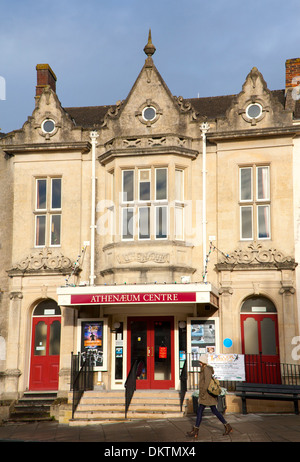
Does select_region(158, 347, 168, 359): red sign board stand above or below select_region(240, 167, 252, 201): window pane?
below

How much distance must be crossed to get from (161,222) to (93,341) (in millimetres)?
4348

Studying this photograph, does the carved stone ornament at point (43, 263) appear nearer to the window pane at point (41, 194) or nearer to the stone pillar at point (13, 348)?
the stone pillar at point (13, 348)

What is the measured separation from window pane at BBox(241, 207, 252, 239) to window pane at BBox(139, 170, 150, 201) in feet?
10.1

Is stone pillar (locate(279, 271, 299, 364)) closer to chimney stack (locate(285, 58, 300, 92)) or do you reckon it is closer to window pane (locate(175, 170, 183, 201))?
window pane (locate(175, 170, 183, 201))

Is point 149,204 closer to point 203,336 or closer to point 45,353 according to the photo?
point 203,336

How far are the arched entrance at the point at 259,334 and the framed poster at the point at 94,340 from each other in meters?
4.36

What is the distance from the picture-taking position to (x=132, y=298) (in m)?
17.7

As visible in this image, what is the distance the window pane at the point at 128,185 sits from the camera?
19.8m

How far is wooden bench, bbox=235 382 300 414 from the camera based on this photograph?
16.0 m

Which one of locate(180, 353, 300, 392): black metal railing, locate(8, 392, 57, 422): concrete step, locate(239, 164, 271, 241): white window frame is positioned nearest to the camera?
locate(180, 353, 300, 392): black metal railing

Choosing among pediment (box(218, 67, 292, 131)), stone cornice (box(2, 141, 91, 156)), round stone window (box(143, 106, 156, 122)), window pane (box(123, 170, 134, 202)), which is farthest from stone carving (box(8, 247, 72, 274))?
pediment (box(218, 67, 292, 131))

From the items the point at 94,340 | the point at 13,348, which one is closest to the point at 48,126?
the point at 94,340
